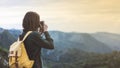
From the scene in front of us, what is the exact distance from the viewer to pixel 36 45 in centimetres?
447

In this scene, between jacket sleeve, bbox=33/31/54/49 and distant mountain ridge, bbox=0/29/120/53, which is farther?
distant mountain ridge, bbox=0/29/120/53

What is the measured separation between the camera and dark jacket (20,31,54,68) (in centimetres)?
444

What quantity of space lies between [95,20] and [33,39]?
9.61 feet

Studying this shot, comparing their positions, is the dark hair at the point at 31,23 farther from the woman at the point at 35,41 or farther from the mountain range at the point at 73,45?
the mountain range at the point at 73,45

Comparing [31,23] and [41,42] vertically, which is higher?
[31,23]

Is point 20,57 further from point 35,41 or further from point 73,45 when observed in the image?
point 73,45

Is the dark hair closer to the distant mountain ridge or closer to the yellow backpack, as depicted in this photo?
the yellow backpack

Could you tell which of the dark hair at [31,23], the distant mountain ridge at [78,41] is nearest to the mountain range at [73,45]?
the distant mountain ridge at [78,41]

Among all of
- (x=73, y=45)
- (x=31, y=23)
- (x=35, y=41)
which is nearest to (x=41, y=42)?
(x=35, y=41)

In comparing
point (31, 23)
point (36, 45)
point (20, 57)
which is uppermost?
point (31, 23)

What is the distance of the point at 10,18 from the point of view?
7676 mm

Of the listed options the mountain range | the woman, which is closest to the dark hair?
the woman

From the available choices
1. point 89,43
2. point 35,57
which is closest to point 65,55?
point 89,43

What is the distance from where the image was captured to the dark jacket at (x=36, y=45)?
14.6 ft
